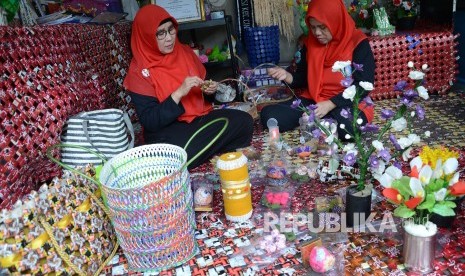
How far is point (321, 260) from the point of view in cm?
109

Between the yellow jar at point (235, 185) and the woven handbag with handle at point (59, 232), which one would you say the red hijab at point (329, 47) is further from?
the woven handbag with handle at point (59, 232)

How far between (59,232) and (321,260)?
0.73 meters

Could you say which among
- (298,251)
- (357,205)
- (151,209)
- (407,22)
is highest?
(407,22)

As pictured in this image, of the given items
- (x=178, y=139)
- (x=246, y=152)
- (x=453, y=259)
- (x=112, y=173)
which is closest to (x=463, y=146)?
(x=453, y=259)

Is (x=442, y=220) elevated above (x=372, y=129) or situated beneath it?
situated beneath

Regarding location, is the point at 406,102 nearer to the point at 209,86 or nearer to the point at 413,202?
the point at 413,202

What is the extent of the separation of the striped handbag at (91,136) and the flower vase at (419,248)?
114 cm

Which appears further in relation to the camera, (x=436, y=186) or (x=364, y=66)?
(x=364, y=66)

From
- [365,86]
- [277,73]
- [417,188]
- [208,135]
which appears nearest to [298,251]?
[417,188]

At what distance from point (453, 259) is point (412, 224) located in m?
0.20

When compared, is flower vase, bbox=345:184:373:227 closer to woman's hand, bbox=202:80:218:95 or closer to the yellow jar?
the yellow jar

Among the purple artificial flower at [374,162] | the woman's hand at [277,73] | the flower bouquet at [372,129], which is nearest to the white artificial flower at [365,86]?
the flower bouquet at [372,129]

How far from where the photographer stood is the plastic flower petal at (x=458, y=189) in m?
1.01

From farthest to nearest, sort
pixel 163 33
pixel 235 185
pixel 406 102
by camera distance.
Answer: pixel 163 33 < pixel 235 185 < pixel 406 102
